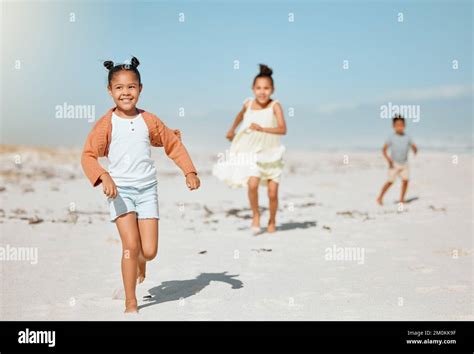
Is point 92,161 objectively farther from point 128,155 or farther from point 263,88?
point 263,88

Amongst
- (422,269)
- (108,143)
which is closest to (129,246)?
(108,143)

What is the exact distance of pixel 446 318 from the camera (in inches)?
185

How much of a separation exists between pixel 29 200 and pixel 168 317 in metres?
7.71

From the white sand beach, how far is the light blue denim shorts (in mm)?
Result: 742

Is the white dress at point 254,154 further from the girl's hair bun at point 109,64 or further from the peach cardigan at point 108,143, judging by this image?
the girl's hair bun at point 109,64

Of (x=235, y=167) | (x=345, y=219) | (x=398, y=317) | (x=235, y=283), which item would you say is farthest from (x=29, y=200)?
(x=398, y=317)

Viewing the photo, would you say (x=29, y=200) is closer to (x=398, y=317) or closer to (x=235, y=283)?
(x=235, y=283)

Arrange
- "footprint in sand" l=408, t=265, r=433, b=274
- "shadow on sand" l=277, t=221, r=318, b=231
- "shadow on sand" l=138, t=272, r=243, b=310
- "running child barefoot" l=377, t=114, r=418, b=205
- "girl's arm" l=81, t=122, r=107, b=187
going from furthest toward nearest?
"running child barefoot" l=377, t=114, r=418, b=205
"shadow on sand" l=277, t=221, r=318, b=231
"footprint in sand" l=408, t=265, r=433, b=274
"shadow on sand" l=138, t=272, r=243, b=310
"girl's arm" l=81, t=122, r=107, b=187

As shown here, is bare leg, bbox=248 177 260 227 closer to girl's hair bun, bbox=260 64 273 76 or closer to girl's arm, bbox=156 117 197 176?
girl's hair bun, bbox=260 64 273 76

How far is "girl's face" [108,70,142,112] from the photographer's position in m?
4.60

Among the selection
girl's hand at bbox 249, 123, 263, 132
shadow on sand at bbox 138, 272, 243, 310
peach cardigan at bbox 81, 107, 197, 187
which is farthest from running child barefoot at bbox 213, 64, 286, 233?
peach cardigan at bbox 81, 107, 197, 187

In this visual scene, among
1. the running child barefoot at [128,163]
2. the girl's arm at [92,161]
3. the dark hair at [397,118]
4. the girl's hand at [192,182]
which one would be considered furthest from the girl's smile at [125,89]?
the dark hair at [397,118]

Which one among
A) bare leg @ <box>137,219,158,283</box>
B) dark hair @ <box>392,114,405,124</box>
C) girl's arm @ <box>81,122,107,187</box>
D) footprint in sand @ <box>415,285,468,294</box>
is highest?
dark hair @ <box>392,114,405,124</box>

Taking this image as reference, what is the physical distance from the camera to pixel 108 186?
174 inches
